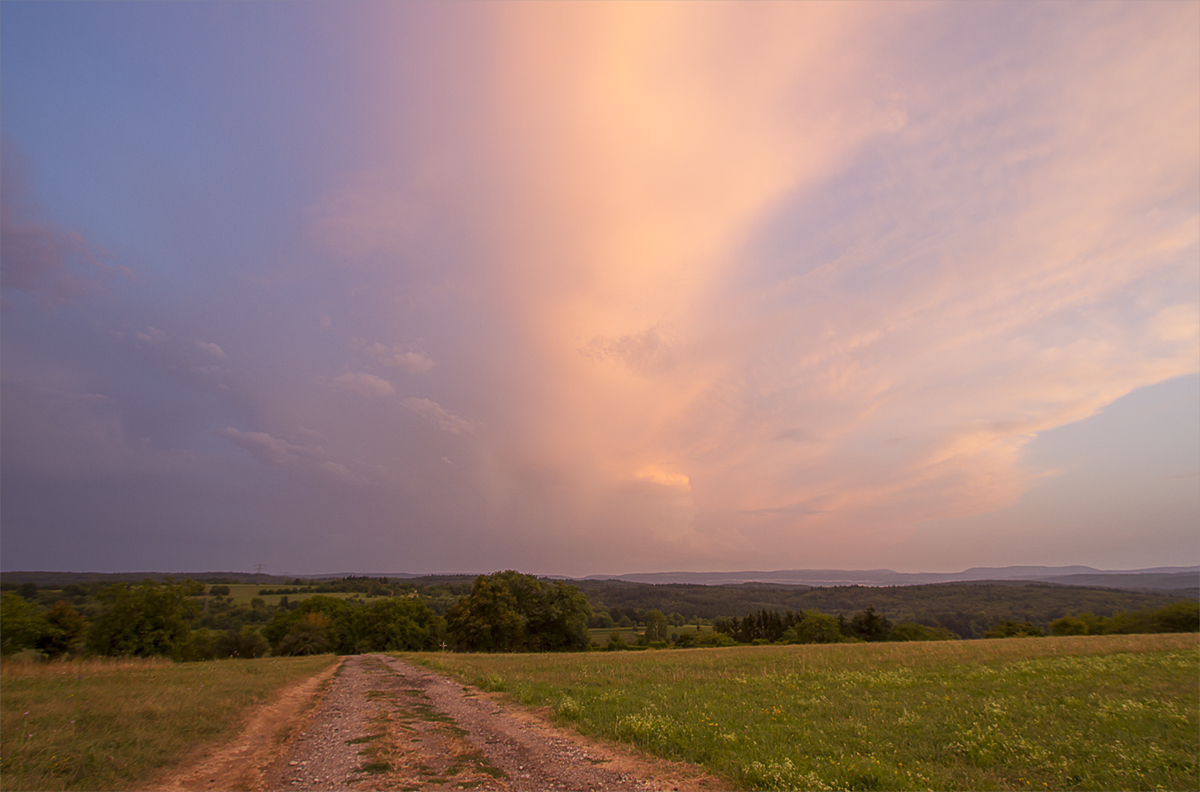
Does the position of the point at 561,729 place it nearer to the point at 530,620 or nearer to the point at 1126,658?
the point at 1126,658

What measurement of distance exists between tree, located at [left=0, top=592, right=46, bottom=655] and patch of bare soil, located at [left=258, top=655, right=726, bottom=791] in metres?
46.3

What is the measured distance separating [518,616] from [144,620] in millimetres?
43088

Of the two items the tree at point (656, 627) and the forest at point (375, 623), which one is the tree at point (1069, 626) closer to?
the forest at point (375, 623)

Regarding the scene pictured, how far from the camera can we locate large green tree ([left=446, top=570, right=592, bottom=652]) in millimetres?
71875

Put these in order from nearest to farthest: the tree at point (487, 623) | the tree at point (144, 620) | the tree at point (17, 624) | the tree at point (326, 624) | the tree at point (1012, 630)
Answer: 1. the tree at point (17, 624)
2. the tree at point (144, 620)
3. the tree at point (487, 623)
4. the tree at point (326, 624)
5. the tree at point (1012, 630)

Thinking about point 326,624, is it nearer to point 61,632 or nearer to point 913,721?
point 61,632

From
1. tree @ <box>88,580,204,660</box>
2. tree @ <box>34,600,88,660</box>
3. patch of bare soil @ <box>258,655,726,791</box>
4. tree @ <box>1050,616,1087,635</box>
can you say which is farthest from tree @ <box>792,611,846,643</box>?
tree @ <box>34,600,88,660</box>

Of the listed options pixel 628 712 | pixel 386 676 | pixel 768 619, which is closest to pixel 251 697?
pixel 386 676

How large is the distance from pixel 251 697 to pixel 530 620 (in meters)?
61.7

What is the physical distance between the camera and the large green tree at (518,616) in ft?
236

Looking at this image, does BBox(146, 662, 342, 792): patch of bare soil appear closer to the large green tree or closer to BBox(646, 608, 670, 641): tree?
the large green tree

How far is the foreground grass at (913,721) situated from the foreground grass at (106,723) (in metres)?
10.1

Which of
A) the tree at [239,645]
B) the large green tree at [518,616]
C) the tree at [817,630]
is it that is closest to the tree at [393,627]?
the large green tree at [518,616]

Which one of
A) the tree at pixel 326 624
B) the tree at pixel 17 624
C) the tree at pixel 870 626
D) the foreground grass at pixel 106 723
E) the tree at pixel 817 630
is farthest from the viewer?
the tree at pixel 870 626
